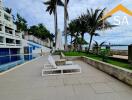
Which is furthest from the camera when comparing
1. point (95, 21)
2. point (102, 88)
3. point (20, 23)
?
point (20, 23)

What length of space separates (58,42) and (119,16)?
31.1ft

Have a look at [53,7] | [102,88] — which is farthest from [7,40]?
[102,88]

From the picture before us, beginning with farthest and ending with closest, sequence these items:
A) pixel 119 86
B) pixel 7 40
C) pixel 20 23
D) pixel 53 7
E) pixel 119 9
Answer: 1. pixel 20 23
2. pixel 53 7
3. pixel 7 40
4. pixel 119 9
5. pixel 119 86

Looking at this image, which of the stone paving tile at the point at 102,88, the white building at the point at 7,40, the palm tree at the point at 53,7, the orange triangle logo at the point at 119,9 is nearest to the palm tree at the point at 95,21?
the orange triangle logo at the point at 119,9

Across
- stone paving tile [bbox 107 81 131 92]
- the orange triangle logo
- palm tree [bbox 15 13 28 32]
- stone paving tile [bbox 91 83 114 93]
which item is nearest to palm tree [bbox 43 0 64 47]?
the orange triangle logo

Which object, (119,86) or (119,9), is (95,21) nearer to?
(119,9)

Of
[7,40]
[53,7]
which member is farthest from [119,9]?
[7,40]

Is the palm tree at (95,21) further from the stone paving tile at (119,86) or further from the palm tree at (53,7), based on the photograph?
the stone paving tile at (119,86)

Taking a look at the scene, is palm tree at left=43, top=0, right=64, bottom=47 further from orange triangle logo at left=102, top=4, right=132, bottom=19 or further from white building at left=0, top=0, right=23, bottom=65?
orange triangle logo at left=102, top=4, right=132, bottom=19

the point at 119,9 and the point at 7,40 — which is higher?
the point at 119,9

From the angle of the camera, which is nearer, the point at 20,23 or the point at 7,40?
the point at 7,40

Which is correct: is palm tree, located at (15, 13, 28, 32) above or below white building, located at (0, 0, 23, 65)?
above

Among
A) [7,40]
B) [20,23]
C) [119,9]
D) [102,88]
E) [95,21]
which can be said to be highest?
[20,23]

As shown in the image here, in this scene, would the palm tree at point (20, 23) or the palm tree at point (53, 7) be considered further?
the palm tree at point (20, 23)
